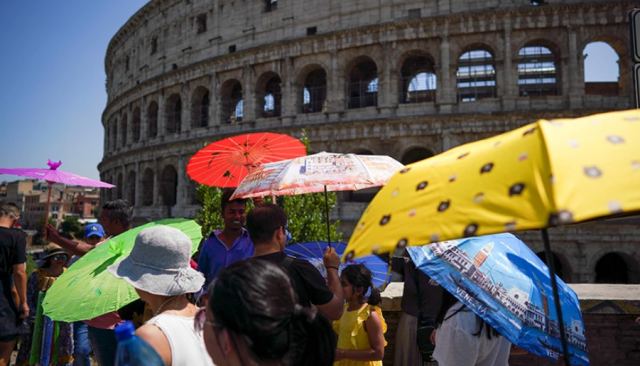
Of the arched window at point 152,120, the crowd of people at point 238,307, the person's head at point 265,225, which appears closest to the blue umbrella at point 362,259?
the crowd of people at point 238,307

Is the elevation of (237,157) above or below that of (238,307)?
above

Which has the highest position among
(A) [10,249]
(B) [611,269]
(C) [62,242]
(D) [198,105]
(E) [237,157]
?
Result: (D) [198,105]

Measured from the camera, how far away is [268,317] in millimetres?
1342

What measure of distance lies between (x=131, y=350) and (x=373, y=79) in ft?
71.1

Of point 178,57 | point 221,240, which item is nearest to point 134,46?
point 178,57

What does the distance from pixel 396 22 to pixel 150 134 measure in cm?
1697

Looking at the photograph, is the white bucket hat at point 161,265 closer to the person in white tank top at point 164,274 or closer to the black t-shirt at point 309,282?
the person in white tank top at point 164,274

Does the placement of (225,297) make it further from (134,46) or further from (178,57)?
(134,46)

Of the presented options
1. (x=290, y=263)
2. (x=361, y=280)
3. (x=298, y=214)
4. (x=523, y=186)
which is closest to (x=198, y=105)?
(x=298, y=214)

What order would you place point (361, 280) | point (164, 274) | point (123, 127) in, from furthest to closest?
point (123, 127), point (361, 280), point (164, 274)

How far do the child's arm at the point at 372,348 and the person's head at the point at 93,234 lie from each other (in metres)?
3.61

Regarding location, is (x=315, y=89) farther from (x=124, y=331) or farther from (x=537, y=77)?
(x=124, y=331)

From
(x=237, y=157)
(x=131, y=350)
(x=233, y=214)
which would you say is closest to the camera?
(x=131, y=350)

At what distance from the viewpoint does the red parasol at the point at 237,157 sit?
5188 mm
